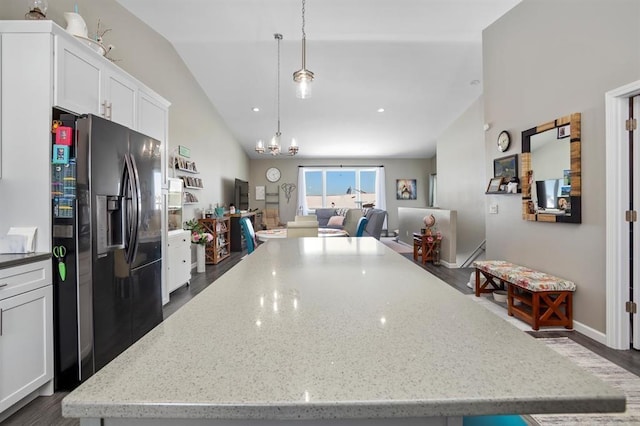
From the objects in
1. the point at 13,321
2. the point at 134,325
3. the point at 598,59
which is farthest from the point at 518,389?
the point at 598,59

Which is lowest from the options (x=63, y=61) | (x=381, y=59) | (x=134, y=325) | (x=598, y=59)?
(x=134, y=325)

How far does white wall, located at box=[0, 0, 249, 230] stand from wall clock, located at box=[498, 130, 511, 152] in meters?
4.28

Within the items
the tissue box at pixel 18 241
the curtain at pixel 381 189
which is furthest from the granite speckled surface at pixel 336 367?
the curtain at pixel 381 189

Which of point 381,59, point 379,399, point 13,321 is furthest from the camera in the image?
point 381,59

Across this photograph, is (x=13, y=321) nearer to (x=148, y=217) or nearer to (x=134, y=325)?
(x=134, y=325)

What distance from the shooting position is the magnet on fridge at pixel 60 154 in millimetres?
1868

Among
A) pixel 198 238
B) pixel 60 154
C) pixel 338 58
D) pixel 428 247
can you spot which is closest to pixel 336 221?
pixel 428 247

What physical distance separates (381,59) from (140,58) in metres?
3.39

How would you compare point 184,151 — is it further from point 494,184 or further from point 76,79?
point 494,184

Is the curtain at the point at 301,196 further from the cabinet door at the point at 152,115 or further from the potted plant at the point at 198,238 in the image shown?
the cabinet door at the point at 152,115

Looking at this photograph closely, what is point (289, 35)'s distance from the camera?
4359mm

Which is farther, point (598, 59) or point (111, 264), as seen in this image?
point (598, 59)

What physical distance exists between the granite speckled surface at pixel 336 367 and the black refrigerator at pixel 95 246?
1.49 m

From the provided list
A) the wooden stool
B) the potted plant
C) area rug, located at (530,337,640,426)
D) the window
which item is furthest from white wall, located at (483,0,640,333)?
the window
